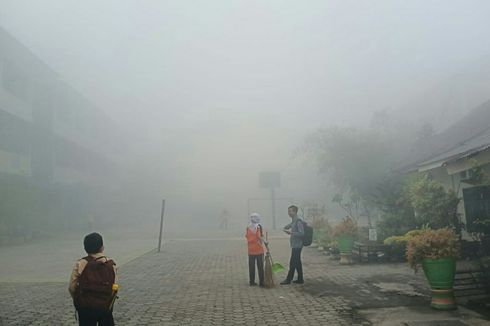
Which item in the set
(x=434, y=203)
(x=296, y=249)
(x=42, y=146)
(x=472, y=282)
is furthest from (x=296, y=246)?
(x=42, y=146)

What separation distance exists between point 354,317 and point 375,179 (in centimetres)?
1109

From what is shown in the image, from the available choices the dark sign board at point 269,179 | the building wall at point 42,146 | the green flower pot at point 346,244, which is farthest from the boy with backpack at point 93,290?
the dark sign board at point 269,179

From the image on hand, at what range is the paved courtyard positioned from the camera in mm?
5570

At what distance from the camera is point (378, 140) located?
18.7m

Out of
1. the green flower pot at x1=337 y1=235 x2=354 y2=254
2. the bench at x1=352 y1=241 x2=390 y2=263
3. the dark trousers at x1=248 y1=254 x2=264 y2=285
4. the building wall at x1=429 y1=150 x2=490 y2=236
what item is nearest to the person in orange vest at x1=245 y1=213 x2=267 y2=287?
the dark trousers at x1=248 y1=254 x2=264 y2=285

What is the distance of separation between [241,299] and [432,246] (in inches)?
117

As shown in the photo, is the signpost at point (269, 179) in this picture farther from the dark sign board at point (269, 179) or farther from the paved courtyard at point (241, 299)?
the paved courtyard at point (241, 299)

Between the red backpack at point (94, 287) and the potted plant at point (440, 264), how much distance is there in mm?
4096

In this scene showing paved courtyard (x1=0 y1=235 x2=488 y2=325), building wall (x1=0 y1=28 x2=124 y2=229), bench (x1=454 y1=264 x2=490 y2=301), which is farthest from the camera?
building wall (x1=0 y1=28 x2=124 y2=229)

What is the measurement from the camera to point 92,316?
11.5ft

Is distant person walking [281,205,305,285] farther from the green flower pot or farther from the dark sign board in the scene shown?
the dark sign board

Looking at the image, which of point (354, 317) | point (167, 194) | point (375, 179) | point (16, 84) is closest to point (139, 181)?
point (167, 194)

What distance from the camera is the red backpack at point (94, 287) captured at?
346 cm

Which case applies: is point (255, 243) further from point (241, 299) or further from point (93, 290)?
point (93, 290)
